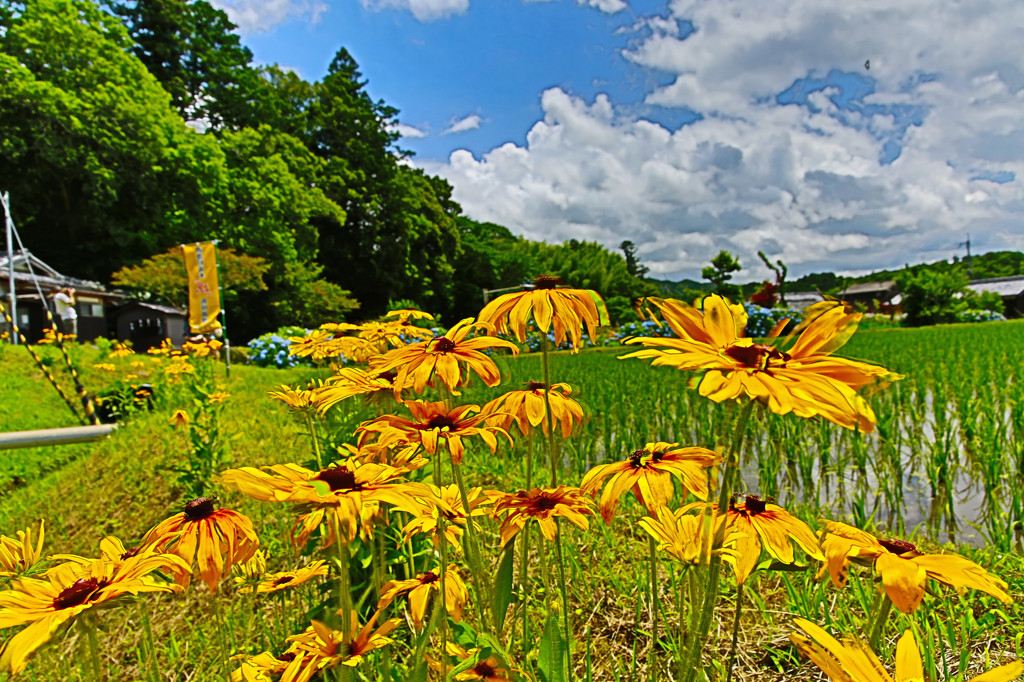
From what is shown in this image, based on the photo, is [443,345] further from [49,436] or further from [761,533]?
[49,436]

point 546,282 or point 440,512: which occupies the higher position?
point 546,282

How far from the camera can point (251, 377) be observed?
24.2 ft

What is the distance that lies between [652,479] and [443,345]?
0.42 meters

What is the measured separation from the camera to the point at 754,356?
0.59 meters

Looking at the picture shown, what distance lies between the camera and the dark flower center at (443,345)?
34.7 inches

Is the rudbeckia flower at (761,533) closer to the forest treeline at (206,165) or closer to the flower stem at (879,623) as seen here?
the flower stem at (879,623)

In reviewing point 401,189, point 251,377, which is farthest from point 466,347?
point 401,189

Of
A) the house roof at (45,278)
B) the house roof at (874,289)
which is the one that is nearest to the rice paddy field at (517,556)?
the house roof at (45,278)

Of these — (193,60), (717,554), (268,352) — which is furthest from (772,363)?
(193,60)

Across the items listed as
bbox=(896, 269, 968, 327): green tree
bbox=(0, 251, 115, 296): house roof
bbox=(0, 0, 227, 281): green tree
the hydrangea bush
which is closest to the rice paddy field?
the hydrangea bush

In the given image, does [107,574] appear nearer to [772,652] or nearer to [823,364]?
[823,364]

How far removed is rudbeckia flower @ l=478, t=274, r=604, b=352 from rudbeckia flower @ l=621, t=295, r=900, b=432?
6.7 inches

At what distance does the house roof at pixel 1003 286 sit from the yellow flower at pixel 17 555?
42.7 metres

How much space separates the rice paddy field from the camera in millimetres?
679
